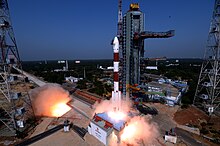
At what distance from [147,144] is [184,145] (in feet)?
18.7

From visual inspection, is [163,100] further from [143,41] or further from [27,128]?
[27,128]

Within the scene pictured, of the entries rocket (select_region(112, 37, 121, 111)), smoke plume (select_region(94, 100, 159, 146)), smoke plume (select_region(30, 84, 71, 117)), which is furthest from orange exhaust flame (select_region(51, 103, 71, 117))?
smoke plume (select_region(94, 100, 159, 146))

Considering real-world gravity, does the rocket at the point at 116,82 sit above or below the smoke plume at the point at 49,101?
above

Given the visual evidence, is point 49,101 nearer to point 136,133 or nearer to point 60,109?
point 60,109

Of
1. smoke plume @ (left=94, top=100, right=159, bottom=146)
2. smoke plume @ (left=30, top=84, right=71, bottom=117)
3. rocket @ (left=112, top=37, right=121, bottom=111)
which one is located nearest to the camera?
smoke plume @ (left=94, top=100, right=159, bottom=146)

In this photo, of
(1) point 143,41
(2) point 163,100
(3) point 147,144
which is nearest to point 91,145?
(3) point 147,144

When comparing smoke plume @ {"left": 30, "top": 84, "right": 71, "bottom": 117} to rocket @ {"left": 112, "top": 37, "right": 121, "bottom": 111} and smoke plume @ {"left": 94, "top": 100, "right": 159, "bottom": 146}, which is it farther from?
smoke plume @ {"left": 94, "top": 100, "right": 159, "bottom": 146}

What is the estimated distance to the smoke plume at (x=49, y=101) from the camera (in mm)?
32500

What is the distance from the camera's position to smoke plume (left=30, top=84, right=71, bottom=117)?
32500 mm

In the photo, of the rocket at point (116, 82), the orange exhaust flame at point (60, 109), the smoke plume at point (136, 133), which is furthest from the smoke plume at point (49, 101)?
the smoke plume at point (136, 133)

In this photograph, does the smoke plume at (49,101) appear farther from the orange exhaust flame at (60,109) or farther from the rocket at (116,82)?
the rocket at (116,82)

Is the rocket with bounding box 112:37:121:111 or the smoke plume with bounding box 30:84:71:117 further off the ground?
the rocket with bounding box 112:37:121:111

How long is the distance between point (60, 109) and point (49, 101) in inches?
181

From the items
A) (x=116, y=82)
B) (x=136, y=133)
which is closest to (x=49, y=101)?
(x=116, y=82)
